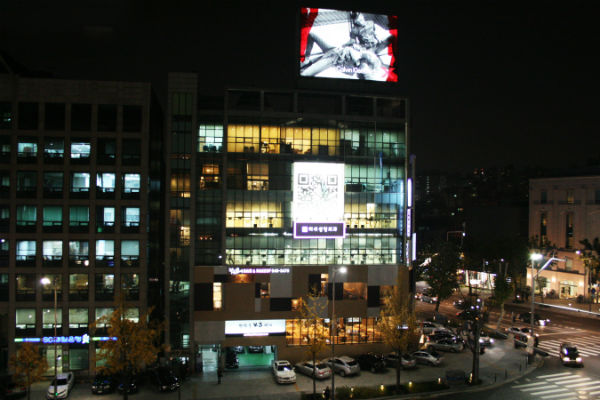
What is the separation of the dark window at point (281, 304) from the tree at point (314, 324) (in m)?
1.71

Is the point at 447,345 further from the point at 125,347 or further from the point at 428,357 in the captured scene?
the point at 125,347

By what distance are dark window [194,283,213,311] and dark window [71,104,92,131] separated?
1963 cm

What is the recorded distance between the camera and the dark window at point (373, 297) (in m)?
52.3

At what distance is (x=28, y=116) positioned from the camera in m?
47.3

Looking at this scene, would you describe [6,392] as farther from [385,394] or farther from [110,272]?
[385,394]

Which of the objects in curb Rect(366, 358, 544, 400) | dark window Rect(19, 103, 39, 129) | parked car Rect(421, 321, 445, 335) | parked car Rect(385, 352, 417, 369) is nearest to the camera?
curb Rect(366, 358, 544, 400)

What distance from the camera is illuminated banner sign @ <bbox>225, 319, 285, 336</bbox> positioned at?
49438mm

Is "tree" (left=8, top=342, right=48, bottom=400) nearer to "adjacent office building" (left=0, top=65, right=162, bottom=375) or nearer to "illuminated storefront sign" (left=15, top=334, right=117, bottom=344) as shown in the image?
"illuminated storefront sign" (left=15, top=334, right=117, bottom=344)

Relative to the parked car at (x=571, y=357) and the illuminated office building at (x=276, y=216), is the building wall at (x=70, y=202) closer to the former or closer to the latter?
the illuminated office building at (x=276, y=216)

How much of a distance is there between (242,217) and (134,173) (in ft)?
39.5

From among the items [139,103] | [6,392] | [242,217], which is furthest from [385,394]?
[139,103]

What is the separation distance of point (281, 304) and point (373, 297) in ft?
33.8

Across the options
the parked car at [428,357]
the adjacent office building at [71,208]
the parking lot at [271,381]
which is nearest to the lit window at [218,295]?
the parking lot at [271,381]

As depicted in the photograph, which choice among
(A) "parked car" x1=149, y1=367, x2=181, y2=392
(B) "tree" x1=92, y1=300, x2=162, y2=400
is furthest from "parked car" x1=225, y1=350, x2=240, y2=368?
(B) "tree" x1=92, y1=300, x2=162, y2=400
